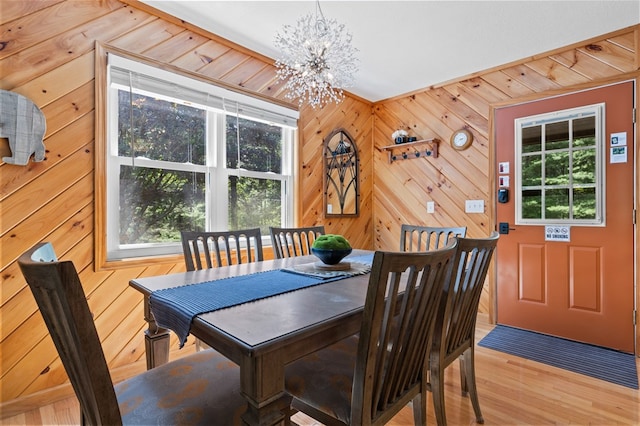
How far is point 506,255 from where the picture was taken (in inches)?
118

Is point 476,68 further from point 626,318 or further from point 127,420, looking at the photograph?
point 127,420

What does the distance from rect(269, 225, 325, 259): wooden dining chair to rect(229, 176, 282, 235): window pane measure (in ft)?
1.73

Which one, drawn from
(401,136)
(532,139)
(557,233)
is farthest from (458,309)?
(401,136)

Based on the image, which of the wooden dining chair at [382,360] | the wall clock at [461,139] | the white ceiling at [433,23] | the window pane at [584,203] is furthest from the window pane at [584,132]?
the wooden dining chair at [382,360]

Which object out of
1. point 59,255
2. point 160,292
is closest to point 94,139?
point 59,255

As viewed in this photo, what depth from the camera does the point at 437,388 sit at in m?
1.37

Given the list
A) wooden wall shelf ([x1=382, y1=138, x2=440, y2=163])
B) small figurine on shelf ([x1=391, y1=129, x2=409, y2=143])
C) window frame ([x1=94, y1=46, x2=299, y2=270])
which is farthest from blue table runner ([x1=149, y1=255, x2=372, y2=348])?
small figurine on shelf ([x1=391, y1=129, x2=409, y2=143])

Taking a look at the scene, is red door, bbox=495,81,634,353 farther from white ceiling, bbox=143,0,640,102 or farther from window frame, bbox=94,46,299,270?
window frame, bbox=94,46,299,270

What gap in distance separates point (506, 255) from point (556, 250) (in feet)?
1.31

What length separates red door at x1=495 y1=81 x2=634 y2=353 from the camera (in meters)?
2.45

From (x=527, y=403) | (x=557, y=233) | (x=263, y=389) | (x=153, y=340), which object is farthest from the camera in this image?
(x=557, y=233)

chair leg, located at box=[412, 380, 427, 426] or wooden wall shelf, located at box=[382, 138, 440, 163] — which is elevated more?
wooden wall shelf, located at box=[382, 138, 440, 163]

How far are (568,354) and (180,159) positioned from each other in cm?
340

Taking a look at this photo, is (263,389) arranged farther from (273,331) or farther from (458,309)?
(458,309)
